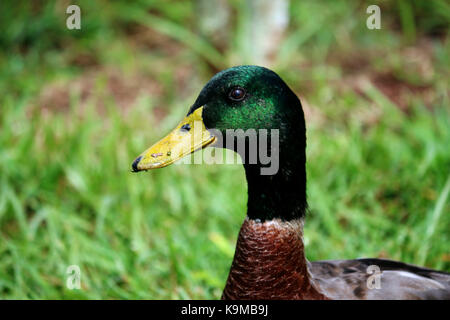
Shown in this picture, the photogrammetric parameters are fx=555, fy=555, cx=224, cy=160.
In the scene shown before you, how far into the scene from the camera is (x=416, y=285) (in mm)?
1810

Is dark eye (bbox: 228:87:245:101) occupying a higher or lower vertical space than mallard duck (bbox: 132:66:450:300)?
higher

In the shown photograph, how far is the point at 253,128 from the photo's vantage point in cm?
167

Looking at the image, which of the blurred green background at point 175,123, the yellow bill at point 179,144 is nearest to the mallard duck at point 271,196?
the yellow bill at point 179,144

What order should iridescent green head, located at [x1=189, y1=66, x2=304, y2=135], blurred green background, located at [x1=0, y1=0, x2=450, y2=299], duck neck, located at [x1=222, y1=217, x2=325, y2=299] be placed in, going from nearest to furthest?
iridescent green head, located at [x1=189, y1=66, x2=304, y2=135] < duck neck, located at [x1=222, y1=217, x2=325, y2=299] < blurred green background, located at [x1=0, y1=0, x2=450, y2=299]

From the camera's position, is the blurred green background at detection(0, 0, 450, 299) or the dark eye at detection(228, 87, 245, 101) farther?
the blurred green background at detection(0, 0, 450, 299)

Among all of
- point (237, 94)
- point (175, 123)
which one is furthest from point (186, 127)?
point (175, 123)

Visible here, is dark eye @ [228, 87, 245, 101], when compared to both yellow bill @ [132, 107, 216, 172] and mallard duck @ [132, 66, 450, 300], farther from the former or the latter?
yellow bill @ [132, 107, 216, 172]

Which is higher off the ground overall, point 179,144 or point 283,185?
point 179,144

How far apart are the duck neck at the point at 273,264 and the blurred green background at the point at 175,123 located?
0.57 meters

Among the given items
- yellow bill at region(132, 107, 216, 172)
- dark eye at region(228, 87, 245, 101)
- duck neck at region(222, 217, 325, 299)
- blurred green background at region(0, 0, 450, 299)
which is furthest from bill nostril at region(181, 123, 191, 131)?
blurred green background at region(0, 0, 450, 299)

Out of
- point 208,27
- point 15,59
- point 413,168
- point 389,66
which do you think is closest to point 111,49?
point 15,59

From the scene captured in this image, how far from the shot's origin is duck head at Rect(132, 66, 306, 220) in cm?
164

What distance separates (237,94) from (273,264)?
551 mm

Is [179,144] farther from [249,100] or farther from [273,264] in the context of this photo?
[273,264]
